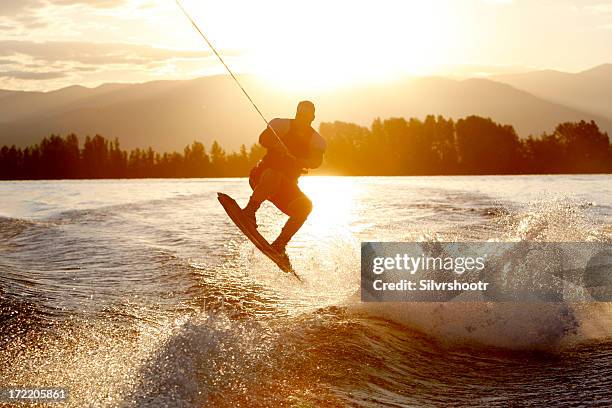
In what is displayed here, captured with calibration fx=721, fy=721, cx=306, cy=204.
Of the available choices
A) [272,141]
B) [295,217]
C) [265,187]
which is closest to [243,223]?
[265,187]

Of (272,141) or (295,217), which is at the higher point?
(272,141)

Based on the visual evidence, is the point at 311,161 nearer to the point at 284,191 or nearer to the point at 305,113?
the point at 284,191

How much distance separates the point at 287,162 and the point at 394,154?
160 meters

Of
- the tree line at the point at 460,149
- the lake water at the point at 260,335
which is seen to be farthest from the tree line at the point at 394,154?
the lake water at the point at 260,335

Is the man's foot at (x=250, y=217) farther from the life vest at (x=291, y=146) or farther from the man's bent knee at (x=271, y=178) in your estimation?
the life vest at (x=291, y=146)

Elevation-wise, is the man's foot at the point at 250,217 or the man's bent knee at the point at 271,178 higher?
the man's bent knee at the point at 271,178

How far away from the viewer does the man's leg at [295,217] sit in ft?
39.0

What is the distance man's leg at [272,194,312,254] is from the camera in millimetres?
11898

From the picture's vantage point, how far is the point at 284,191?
38.7 ft

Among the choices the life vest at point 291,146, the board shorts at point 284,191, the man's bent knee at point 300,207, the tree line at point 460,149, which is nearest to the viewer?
the life vest at point 291,146

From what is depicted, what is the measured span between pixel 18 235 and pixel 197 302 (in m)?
10.1

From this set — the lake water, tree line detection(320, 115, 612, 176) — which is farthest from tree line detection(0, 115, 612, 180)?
the lake water

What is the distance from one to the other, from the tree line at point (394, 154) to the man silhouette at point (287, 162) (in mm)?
128775

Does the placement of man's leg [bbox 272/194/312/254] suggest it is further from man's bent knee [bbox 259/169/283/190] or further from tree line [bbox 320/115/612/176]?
tree line [bbox 320/115/612/176]
